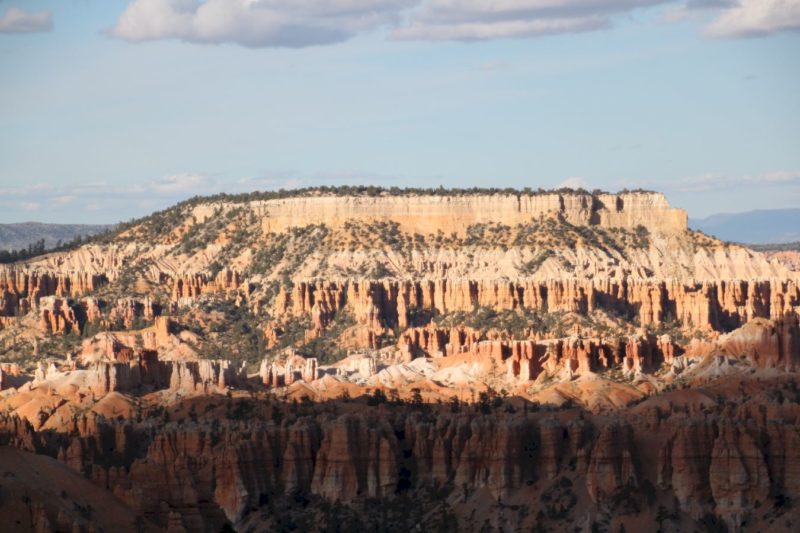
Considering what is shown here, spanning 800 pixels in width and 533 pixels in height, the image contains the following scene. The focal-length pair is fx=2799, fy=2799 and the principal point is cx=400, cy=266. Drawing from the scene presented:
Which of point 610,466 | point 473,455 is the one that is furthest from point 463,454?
point 610,466

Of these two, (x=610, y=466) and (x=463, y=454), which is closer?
(x=610, y=466)

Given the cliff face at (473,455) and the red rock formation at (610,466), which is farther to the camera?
the red rock formation at (610,466)

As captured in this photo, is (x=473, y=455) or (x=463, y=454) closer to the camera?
(x=473, y=455)

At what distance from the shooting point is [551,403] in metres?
168

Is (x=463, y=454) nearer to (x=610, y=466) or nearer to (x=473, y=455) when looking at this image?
(x=473, y=455)

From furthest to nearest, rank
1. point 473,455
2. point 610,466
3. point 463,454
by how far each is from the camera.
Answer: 1. point 463,454
2. point 473,455
3. point 610,466

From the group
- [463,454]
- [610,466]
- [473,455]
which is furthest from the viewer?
[463,454]

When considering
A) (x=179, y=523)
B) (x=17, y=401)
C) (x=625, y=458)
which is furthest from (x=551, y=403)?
(x=179, y=523)

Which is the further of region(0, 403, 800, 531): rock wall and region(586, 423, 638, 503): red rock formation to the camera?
region(586, 423, 638, 503): red rock formation

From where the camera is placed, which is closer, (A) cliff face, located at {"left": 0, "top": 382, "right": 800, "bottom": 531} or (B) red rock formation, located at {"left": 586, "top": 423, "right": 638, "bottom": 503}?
(A) cliff face, located at {"left": 0, "top": 382, "right": 800, "bottom": 531}

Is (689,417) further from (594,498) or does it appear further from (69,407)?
(69,407)

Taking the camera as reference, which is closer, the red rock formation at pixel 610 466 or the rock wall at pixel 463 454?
the rock wall at pixel 463 454

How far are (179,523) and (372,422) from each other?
57808 millimetres

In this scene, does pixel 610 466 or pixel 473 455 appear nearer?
pixel 610 466
